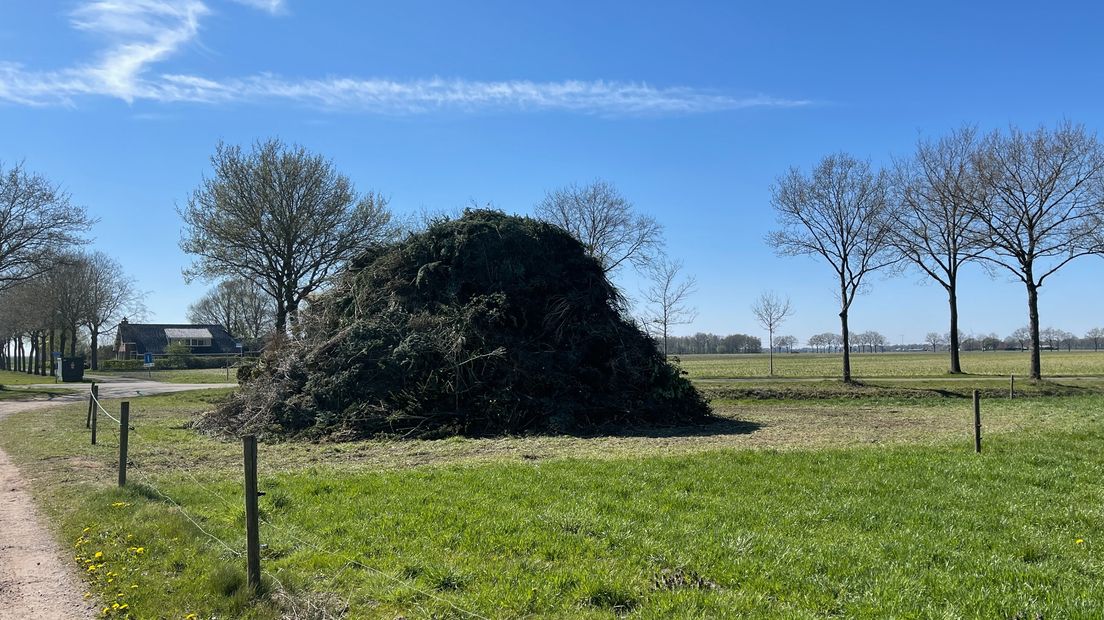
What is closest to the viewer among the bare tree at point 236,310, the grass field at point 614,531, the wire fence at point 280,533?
the grass field at point 614,531

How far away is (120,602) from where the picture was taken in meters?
5.25

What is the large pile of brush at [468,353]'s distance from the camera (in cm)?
1664

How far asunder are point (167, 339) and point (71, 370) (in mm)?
50853

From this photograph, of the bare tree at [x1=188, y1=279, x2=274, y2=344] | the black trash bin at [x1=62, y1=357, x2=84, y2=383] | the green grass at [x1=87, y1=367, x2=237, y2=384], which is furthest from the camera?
the bare tree at [x1=188, y1=279, x2=274, y2=344]

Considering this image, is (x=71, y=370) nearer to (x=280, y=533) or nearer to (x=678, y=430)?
(x=678, y=430)

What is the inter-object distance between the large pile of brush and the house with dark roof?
79.9m

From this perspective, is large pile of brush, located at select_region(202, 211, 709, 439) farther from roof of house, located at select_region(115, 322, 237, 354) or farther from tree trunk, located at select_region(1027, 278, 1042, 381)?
roof of house, located at select_region(115, 322, 237, 354)

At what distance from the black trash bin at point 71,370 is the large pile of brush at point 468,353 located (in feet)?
110

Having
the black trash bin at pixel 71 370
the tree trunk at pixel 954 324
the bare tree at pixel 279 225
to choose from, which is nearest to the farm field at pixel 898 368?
the tree trunk at pixel 954 324

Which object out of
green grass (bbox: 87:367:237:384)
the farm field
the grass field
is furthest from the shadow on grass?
green grass (bbox: 87:367:237:384)

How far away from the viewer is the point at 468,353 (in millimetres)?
17359

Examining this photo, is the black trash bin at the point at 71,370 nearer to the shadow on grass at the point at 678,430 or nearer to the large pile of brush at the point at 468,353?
the large pile of brush at the point at 468,353

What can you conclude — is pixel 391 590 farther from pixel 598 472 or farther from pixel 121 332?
pixel 121 332

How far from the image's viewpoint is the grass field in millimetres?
4895
